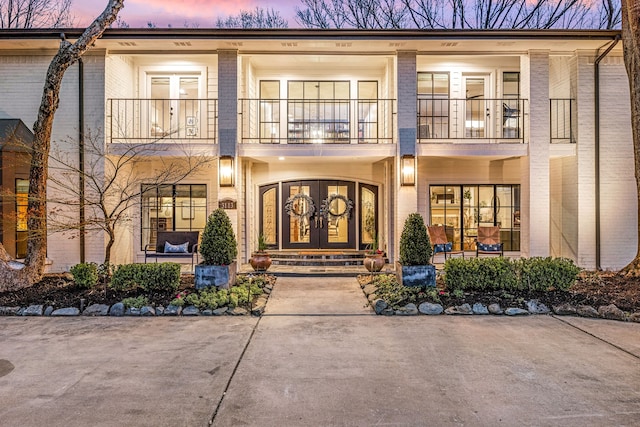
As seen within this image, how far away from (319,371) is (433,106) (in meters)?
9.59

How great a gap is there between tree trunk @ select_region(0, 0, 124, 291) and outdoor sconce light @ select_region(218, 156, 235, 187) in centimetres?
352

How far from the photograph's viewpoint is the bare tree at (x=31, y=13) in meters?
19.2

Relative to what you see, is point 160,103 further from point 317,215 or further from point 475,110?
point 475,110

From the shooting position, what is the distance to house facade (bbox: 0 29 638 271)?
1048 cm

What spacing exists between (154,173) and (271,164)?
322 centimetres

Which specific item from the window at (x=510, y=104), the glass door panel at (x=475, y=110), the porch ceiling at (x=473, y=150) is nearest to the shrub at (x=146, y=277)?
the porch ceiling at (x=473, y=150)

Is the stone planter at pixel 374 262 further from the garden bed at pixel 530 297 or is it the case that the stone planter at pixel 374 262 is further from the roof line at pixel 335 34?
the roof line at pixel 335 34

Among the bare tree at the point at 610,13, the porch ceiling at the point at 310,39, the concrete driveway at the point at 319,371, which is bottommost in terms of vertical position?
the concrete driveway at the point at 319,371

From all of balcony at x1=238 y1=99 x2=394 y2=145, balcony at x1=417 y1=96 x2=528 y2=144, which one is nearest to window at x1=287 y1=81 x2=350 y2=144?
balcony at x1=238 y1=99 x2=394 y2=145

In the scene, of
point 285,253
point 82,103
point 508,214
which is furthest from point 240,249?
point 508,214

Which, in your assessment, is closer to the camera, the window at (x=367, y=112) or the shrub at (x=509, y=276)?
the shrub at (x=509, y=276)

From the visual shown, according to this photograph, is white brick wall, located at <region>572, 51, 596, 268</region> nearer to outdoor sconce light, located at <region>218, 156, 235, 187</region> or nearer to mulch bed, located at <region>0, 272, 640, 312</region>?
mulch bed, located at <region>0, 272, 640, 312</region>

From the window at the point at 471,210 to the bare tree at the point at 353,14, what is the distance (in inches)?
449

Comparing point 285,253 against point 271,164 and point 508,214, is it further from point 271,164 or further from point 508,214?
point 508,214
